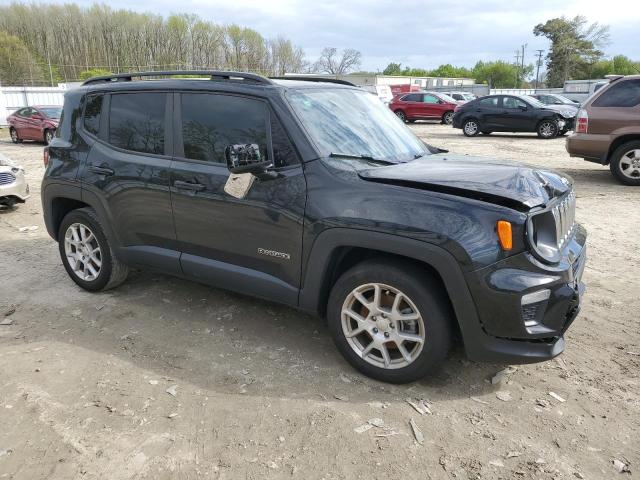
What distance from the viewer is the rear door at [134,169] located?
3.95 m

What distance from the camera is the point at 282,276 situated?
3455 millimetres

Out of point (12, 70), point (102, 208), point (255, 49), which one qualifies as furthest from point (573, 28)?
point (102, 208)

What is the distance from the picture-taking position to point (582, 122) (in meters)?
9.27

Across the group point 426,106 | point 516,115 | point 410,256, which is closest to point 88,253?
point 410,256

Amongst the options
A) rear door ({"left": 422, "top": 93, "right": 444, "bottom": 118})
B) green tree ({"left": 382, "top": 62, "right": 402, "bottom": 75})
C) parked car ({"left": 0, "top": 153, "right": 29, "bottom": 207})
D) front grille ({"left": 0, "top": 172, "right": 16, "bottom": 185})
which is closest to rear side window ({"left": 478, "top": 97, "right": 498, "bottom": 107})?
rear door ({"left": 422, "top": 93, "right": 444, "bottom": 118})

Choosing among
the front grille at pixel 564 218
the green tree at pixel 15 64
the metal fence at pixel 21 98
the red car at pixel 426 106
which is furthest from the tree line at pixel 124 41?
the front grille at pixel 564 218

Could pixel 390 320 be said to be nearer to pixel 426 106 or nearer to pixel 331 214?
pixel 331 214

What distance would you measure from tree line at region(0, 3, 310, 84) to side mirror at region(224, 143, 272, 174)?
6564 cm

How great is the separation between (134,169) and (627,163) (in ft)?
28.3

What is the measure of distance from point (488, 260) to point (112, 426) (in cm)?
225

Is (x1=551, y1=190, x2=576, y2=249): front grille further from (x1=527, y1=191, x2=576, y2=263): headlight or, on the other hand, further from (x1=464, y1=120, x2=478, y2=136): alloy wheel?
(x1=464, y1=120, x2=478, y2=136): alloy wheel

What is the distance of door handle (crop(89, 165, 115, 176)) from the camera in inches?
166

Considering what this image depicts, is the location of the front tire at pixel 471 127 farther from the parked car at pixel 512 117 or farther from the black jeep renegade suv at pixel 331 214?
the black jeep renegade suv at pixel 331 214

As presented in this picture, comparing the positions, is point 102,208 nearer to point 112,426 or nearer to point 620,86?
point 112,426
